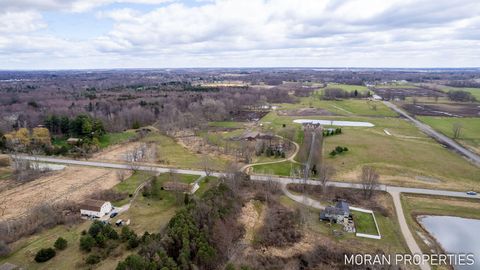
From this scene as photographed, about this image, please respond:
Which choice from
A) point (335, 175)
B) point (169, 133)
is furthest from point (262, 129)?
point (335, 175)

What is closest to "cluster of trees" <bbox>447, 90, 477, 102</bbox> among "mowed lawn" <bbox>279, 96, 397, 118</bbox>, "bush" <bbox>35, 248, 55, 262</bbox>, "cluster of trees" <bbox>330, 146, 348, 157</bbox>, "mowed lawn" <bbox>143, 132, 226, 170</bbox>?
"mowed lawn" <bbox>279, 96, 397, 118</bbox>

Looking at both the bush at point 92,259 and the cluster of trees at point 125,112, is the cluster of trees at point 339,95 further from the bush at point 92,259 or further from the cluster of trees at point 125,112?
the bush at point 92,259

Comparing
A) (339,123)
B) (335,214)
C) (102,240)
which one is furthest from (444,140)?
(102,240)

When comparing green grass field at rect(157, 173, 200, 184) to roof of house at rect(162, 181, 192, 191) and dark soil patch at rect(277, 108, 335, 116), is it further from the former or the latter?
dark soil patch at rect(277, 108, 335, 116)

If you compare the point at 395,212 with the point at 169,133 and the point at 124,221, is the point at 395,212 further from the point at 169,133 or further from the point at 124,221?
the point at 169,133

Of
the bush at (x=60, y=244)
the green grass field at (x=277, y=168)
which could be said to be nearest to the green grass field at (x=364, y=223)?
the green grass field at (x=277, y=168)

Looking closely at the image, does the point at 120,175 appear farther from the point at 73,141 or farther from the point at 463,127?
the point at 463,127

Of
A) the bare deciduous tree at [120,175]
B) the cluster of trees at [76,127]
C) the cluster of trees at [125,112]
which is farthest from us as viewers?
the cluster of trees at [125,112]
